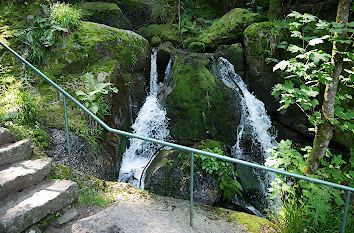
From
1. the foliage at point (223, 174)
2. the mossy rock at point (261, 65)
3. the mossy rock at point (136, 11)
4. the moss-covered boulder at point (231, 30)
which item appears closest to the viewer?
the foliage at point (223, 174)

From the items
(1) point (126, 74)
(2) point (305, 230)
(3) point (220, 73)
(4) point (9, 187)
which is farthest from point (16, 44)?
(2) point (305, 230)

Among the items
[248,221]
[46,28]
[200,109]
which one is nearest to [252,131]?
[200,109]

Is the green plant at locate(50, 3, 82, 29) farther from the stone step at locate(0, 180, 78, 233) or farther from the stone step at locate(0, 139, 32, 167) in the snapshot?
the stone step at locate(0, 180, 78, 233)

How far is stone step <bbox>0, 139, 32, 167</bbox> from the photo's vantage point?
2.97 m

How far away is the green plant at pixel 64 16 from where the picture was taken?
17.8 feet

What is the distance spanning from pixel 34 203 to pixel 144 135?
12.6ft

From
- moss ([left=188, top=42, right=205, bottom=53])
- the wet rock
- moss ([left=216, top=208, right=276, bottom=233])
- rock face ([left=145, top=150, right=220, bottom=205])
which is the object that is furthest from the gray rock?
moss ([left=188, top=42, right=205, bottom=53])

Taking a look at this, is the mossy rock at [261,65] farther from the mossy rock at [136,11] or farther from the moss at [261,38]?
the mossy rock at [136,11]

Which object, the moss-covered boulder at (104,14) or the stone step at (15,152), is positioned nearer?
the stone step at (15,152)

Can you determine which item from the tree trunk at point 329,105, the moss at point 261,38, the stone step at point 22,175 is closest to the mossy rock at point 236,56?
the moss at point 261,38

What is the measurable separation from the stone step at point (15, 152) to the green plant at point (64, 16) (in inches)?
137

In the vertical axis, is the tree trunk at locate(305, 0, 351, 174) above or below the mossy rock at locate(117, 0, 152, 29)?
below

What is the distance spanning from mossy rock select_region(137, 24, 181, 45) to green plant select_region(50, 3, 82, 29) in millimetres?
4092

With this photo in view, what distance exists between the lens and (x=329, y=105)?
129 inches
